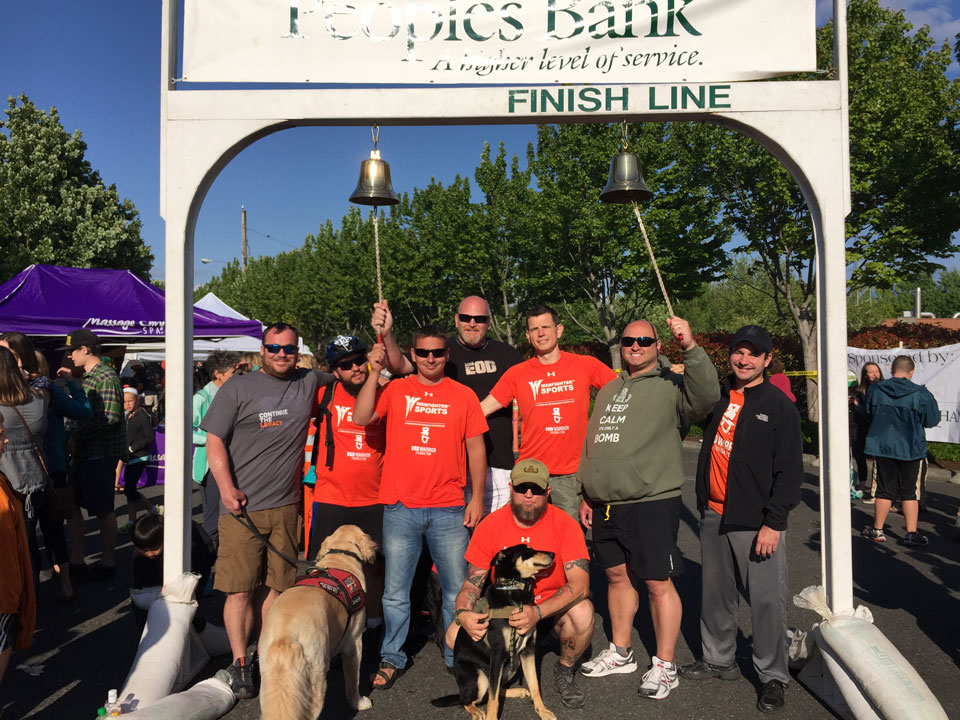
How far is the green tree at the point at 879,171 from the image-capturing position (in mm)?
17422

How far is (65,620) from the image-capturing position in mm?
5469

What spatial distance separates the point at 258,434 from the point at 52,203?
114ft

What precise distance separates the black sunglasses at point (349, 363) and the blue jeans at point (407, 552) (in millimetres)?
956

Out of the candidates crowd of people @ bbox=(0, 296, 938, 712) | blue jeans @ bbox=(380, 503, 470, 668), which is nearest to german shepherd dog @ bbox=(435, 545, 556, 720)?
crowd of people @ bbox=(0, 296, 938, 712)

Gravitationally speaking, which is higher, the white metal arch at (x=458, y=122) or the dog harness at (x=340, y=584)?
the white metal arch at (x=458, y=122)

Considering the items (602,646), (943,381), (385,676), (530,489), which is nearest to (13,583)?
(385,676)

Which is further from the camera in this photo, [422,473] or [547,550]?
[422,473]

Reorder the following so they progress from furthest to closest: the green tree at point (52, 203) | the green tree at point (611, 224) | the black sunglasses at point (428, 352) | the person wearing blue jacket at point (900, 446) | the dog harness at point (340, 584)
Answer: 1. the green tree at point (52, 203)
2. the green tree at point (611, 224)
3. the person wearing blue jacket at point (900, 446)
4. the black sunglasses at point (428, 352)
5. the dog harness at point (340, 584)

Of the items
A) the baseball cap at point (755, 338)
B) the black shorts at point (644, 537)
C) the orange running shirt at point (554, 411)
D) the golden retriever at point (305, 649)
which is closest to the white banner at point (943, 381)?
the baseball cap at point (755, 338)

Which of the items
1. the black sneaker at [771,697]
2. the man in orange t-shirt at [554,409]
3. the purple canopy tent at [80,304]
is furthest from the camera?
the purple canopy tent at [80,304]

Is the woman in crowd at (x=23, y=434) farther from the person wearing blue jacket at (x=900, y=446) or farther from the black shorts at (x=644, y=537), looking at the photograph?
the person wearing blue jacket at (x=900, y=446)

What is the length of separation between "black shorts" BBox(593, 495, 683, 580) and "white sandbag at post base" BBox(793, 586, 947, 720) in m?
0.81

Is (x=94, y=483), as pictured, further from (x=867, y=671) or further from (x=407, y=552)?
(x=867, y=671)

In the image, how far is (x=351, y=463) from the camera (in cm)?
462
